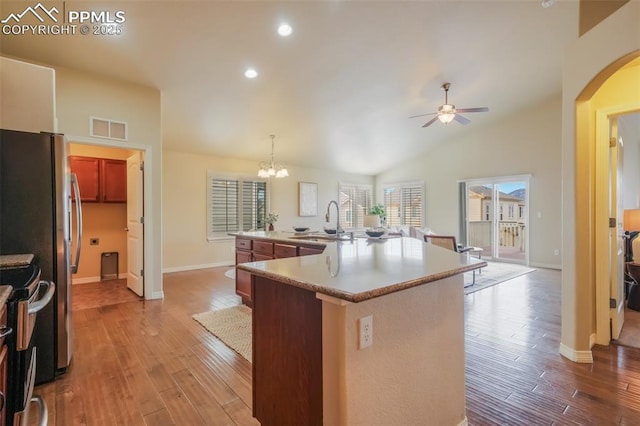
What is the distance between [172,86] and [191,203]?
2.86m

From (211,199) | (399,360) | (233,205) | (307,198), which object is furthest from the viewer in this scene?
(307,198)

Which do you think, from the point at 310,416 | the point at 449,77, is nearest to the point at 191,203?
the point at 449,77

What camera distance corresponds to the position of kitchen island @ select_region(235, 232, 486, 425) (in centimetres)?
113

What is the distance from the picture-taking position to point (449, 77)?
4.80m

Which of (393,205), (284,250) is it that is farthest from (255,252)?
Result: (393,205)

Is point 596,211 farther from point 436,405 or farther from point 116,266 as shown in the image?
point 116,266

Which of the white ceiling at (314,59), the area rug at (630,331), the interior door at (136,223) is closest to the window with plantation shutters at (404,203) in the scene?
the white ceiling at (314,59)

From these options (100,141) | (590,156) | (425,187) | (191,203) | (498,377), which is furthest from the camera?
(425,187)

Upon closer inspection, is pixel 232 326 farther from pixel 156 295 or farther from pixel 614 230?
pixel 614 230

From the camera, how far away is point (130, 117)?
4020mm

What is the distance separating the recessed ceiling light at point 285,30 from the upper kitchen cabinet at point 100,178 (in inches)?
153

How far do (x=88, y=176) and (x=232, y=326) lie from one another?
3989mm

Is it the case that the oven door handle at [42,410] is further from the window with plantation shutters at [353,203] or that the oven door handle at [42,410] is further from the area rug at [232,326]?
the window with plantation shutters at [353,203]

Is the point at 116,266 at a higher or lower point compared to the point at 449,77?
lower
